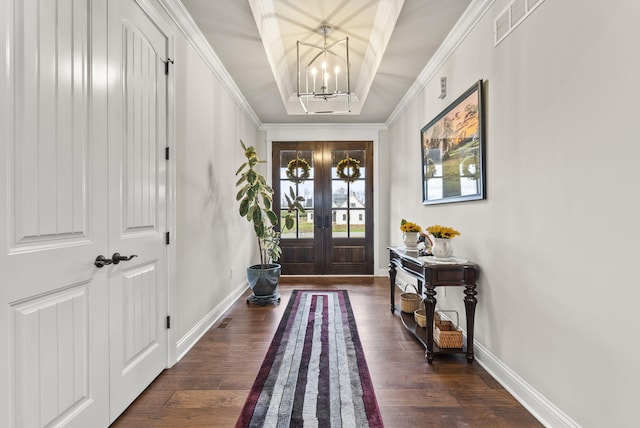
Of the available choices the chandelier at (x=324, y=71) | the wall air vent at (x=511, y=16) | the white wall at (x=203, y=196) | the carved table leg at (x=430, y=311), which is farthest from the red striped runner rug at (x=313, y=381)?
the wall air vent at (x=511, y=16)

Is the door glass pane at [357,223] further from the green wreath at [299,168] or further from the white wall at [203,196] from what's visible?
the white wall at [203,196]

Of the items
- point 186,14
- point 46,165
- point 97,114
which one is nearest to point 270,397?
point 46,165

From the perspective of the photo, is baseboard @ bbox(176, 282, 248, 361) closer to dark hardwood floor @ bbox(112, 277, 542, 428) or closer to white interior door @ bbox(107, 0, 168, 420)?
dark hardwood floor @ bbox(112, 277, 542, 428)

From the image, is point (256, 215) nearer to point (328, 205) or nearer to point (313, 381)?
point (328, 205)

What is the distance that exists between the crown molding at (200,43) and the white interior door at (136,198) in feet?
0.80

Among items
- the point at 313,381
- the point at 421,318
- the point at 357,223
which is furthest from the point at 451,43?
the point at 357,223

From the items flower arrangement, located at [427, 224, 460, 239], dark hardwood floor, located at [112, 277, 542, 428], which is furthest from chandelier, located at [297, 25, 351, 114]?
dark hardwood floor, located at [112, 277, 542, 428]

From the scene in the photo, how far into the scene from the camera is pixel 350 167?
547cm

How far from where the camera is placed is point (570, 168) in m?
1.55

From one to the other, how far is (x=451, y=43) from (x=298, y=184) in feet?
10.6

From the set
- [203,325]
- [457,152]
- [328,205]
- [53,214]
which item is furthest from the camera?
[328,205]

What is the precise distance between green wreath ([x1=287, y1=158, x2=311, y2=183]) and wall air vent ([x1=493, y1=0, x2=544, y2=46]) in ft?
11.8

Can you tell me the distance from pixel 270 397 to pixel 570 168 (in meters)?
2.05

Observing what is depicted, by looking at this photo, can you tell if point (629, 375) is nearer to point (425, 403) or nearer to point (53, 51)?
point (425, 403)
